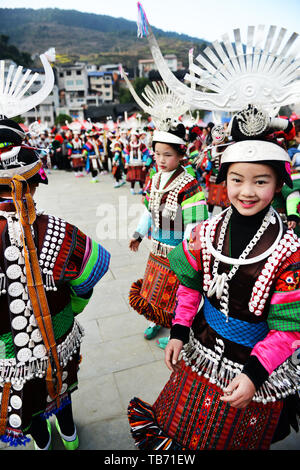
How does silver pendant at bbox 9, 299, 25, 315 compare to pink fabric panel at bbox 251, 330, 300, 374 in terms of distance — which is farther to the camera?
silver pendant at bbox 9, 299, 25, 315

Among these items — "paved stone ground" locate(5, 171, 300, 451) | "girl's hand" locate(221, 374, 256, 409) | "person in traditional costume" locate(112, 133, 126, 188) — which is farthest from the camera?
"person in traditional costume" locate(112, 133, 126, 188)

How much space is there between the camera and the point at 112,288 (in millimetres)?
4355

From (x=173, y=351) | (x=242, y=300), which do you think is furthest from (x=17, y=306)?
(x=242, y=300)

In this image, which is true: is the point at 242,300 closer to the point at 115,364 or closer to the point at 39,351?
the point at 39,351

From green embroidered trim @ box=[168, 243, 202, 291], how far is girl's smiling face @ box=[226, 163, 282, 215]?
43cm

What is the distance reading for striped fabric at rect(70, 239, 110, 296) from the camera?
5.57ft

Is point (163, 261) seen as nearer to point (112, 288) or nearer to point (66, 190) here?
point (112, 288)

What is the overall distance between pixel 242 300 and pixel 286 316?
0.67 ft

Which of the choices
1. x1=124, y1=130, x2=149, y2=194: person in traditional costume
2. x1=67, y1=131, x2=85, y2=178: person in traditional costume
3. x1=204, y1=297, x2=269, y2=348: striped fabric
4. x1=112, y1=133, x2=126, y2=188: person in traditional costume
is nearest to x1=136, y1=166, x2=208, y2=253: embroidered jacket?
x1=204, y1=297, x2=269, y2=348: striped fabric

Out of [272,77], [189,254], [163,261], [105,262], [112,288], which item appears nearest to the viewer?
[272,77]

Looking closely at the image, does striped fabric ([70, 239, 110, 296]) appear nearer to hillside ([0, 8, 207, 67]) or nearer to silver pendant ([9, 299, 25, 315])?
silver pendant ([9, 299, 25, 315])

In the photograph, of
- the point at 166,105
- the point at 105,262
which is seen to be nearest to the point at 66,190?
the point at 166,105

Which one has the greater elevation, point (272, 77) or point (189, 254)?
point (272, 77)

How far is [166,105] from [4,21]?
19077 cm
